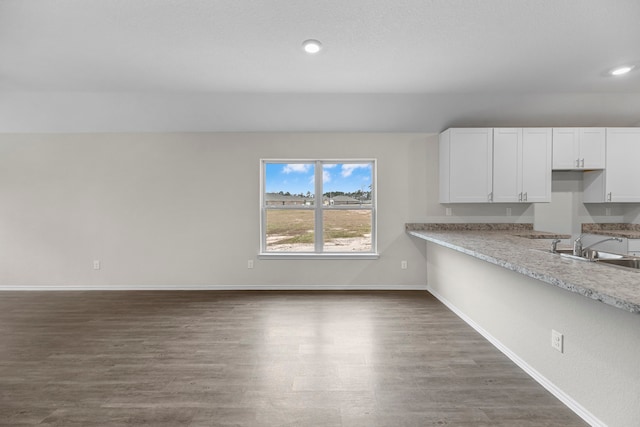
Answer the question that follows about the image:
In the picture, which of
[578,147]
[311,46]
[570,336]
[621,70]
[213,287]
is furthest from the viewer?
[213,287]

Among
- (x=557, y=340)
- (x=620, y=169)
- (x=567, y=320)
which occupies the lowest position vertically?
(x=557, y=340)

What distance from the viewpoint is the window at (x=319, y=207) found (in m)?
4.50

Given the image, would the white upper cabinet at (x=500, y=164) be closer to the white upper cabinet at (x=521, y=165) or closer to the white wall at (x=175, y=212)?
the white upper cabinet at (x=521, y=165)

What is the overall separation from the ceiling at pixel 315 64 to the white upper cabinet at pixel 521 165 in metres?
0.35

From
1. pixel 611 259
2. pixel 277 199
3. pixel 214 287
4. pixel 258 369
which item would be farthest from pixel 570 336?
pixel 214 287

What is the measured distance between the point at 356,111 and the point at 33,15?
10.5 feet

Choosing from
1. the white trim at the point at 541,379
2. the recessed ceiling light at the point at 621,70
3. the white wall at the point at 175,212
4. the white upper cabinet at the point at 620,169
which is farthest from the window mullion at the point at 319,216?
the white upper cabinet at the point at 620,169

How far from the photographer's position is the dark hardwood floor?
1814 mm

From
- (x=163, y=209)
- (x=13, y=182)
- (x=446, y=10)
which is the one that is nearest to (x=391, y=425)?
(x=446, y=10)

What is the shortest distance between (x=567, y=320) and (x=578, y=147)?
307 cm

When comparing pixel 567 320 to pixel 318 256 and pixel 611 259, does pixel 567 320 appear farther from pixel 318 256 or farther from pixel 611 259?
pixel 318 256

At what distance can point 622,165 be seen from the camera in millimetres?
3900

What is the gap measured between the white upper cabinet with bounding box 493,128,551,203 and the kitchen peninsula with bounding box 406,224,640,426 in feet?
4.00

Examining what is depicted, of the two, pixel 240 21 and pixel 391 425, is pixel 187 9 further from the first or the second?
pixel 391 425
